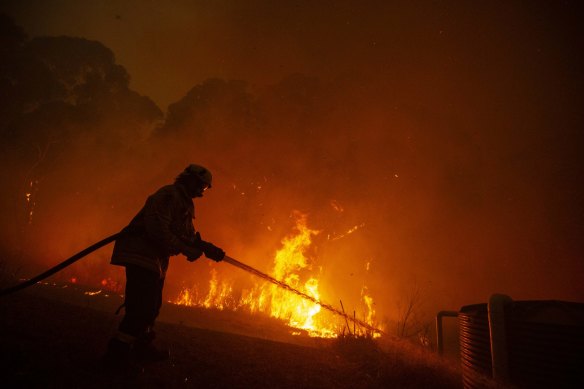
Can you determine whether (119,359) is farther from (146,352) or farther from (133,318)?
(146,352)

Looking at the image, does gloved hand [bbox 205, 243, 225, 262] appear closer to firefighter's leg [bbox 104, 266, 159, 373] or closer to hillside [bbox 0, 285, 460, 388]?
firefighter's leg [bbox 104, 266, 159, 373]

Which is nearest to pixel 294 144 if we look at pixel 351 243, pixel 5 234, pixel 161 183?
pixel 351 243

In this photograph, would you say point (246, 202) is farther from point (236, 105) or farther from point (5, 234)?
point (5, 234)

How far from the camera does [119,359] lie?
113 inches

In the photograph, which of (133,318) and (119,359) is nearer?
(119,359)

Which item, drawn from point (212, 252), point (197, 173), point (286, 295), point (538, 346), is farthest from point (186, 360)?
point (286, 295)

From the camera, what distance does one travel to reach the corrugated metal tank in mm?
2885

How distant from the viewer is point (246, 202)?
19906mm

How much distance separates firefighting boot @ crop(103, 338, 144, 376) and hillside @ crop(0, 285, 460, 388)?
0.26ft

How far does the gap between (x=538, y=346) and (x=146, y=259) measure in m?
4.30

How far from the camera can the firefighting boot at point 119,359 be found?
9.32ft

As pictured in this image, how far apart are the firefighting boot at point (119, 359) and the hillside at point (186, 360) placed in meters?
0.08

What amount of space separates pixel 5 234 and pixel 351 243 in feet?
82.8

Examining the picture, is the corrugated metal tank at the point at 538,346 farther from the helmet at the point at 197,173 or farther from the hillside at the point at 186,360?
the helmet at the point at 197,173
